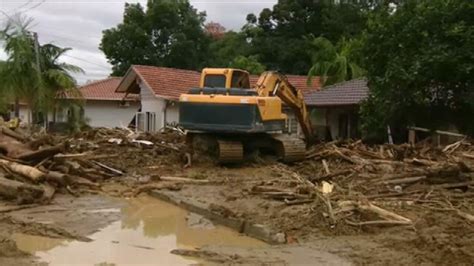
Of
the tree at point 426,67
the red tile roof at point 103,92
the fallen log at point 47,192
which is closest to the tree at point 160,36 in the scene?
the red tile roof at point 103,92

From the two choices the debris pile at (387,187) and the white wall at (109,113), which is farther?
the white wall at (109,113)

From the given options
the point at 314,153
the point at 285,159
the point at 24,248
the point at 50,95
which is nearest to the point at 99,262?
the point at 24,248

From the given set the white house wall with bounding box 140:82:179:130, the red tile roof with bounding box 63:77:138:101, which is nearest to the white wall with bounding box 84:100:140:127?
the red tile roof with bounding box 63:77:138:101

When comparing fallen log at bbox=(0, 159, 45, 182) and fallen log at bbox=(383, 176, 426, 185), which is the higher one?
fallen log at bbox=(383, 176, 426, 185)

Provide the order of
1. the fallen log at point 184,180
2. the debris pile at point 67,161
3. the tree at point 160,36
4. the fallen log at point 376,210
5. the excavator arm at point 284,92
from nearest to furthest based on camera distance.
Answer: the fallen log at point 376,210
the debris pile at point 67,161
the fallen log at point 184,180
the excavator arm at point 284,92
the tree at point 160,36

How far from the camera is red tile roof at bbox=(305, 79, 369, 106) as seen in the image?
96.3 ft

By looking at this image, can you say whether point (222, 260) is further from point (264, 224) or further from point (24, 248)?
point (24, 248)

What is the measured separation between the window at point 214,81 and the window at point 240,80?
0.32 meters

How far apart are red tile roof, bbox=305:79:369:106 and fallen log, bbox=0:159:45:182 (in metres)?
16.9

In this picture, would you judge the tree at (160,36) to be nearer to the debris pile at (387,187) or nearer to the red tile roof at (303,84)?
the red tile roof at (303,84)

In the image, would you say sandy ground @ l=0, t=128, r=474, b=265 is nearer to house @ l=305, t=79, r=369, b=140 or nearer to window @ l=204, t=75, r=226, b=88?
window @ l=204, t=75, r=226, b=88

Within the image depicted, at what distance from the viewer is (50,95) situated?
3347cm

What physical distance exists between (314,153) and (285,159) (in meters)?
1.44

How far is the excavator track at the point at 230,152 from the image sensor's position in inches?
723
